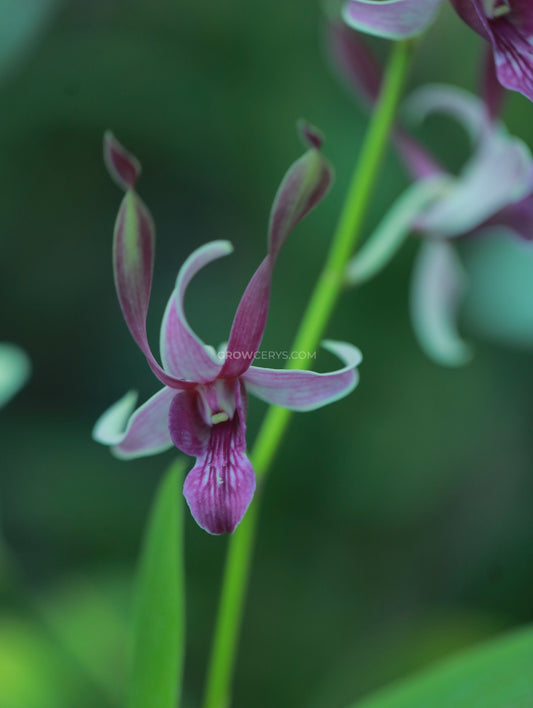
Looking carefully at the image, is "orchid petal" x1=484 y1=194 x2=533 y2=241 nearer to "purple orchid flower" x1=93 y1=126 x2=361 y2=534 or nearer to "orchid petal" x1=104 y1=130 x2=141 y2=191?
"purple orchid flower" x1=93 y1=126 x2=361 y2=534

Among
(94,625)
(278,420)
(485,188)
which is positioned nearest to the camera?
(278,420)

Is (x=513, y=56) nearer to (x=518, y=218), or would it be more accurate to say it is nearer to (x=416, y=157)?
(x=518, y=218)

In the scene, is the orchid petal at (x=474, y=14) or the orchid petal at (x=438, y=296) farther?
the orchid petal at (x=438, y=296)

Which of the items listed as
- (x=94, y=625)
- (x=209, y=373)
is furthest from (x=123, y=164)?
(x=94, y=625)

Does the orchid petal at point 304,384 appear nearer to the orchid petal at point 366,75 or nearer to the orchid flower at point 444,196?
the orchid flower at point 444,196

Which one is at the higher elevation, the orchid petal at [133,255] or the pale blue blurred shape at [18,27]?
the pale blue blurred shape at [18,27]

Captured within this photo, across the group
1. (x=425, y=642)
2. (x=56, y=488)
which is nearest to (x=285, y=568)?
(x=425, y=642)

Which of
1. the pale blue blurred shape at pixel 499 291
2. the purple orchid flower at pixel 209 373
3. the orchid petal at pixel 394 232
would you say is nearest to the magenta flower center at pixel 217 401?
the purple orchid flower at pixel 209 373
